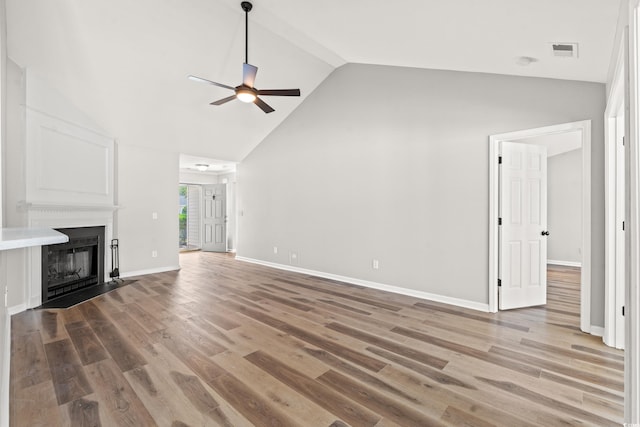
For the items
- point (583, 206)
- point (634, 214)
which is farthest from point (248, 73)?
point (583, 206)

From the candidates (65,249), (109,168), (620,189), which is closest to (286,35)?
(109,168)

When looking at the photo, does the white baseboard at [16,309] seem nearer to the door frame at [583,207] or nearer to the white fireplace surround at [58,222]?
the white fireplace surround at [58,222]

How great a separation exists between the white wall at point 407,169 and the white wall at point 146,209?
7.04 feet

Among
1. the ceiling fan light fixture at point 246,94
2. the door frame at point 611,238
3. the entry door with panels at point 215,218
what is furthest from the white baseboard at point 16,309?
the door frame at point 611,238

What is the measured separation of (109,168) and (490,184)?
578 cm

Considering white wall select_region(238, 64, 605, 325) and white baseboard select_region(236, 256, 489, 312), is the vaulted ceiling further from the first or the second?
white baseboard select_region(236, 256, 489, 312)

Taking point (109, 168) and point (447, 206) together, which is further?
point (109, 168)

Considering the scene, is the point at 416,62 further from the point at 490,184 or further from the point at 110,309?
the point at 110,309

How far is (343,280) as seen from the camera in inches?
196

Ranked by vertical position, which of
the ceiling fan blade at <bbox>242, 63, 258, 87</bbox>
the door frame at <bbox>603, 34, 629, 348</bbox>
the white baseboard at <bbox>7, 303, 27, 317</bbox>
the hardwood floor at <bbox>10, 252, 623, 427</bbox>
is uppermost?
the ceiling fan blade at <bbox>242, 63, 258, 87</bbox>

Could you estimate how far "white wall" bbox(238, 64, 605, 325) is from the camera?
329 cm

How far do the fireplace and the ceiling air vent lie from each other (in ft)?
19.5

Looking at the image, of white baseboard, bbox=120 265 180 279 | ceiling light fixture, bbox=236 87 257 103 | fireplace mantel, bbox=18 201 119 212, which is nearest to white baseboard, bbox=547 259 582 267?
ceiling light fixture, bbox=236 87 257 103

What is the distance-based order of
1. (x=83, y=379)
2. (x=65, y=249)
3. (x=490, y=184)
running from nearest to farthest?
1. (x=83, y=379)
2. (x=490, y=184)
3. (x=65, y=249)
